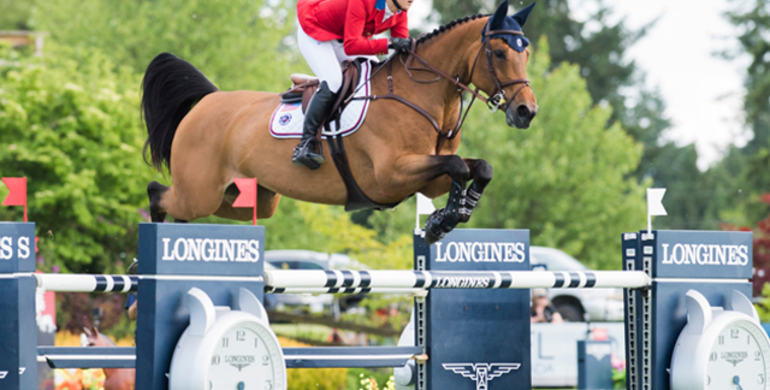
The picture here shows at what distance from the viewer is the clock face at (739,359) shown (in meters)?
3.84

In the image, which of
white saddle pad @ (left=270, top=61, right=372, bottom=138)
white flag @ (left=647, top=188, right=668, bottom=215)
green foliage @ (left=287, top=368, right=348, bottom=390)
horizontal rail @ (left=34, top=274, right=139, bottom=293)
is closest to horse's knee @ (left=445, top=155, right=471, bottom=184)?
white saddle pad @ (left=270, top=61, right=372, bottom=138)

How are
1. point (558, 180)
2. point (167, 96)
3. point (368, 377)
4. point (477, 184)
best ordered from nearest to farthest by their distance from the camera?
point (477, 184) → point (167, 96) → point (368, 377) → point (558, 180)

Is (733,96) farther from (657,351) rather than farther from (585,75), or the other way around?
(657,351)

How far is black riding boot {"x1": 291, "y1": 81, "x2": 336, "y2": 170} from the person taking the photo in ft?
13.5

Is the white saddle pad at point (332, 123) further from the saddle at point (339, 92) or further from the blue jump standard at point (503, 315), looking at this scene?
the blue jump standard at point (503, 315)

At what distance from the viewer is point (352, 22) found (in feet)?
13.4

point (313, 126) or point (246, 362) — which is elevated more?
point (313, 126)

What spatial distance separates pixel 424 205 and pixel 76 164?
8.96 m

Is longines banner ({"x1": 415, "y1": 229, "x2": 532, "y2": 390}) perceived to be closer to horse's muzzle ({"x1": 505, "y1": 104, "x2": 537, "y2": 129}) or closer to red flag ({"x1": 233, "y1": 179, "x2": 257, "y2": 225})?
horse's muzzle ({"x1": 505, "y1": 104, "x2": 537, "y2": 129})

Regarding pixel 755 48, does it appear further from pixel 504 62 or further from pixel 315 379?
pixel 504 62

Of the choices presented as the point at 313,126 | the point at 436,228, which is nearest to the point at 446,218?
the point at 436,228

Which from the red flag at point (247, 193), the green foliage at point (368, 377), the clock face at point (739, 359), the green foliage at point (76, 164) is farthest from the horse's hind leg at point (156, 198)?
the green foliage at point (76, 164)

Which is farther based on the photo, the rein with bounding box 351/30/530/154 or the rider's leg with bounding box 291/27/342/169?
the rider's leg with bounding box 291/27/342/169

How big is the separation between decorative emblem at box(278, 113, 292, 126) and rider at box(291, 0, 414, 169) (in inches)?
9.6
